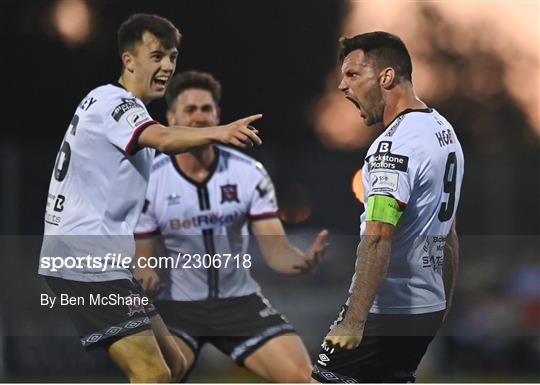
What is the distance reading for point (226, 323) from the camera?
7.57 m

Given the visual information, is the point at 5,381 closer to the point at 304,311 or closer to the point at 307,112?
the point at 304,311

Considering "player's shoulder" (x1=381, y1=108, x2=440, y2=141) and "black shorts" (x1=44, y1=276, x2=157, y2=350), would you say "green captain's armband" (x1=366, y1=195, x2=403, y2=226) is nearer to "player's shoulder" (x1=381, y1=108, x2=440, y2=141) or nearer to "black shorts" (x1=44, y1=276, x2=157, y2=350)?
"player's shoulder" (x1=381, y1=108, x2=440, y2=141)

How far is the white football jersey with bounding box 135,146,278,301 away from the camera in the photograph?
762 centimetres

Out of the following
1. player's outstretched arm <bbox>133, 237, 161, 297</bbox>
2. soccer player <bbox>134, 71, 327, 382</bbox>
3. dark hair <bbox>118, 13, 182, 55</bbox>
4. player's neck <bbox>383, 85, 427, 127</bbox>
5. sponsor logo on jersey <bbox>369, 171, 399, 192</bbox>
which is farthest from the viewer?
soccer player <bbox>134, 71, 327, 382</bbox>

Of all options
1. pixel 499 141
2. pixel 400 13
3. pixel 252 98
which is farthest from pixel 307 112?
pixel 499 141

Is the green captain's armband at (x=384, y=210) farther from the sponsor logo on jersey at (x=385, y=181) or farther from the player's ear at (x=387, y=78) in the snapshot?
the player's ear at (x=387, y=78)

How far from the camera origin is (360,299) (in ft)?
18.2

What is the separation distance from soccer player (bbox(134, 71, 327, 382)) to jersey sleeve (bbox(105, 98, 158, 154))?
134cm

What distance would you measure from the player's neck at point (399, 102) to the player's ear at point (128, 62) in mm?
1623

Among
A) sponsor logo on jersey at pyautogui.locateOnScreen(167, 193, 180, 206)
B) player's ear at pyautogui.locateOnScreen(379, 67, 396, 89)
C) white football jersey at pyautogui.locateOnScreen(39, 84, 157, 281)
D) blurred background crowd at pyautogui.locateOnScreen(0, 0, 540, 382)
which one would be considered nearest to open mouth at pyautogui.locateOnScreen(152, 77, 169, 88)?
white football jersey at pyautogui.locateOnScreen(39, 84, 157, 281)

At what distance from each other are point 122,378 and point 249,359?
5144 millimetres

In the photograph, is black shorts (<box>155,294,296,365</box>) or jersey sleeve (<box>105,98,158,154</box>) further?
black shorts (<box>155,294,296,365</box>)

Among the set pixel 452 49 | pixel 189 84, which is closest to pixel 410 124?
pixel 189 84

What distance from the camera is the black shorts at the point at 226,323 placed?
748 cm
